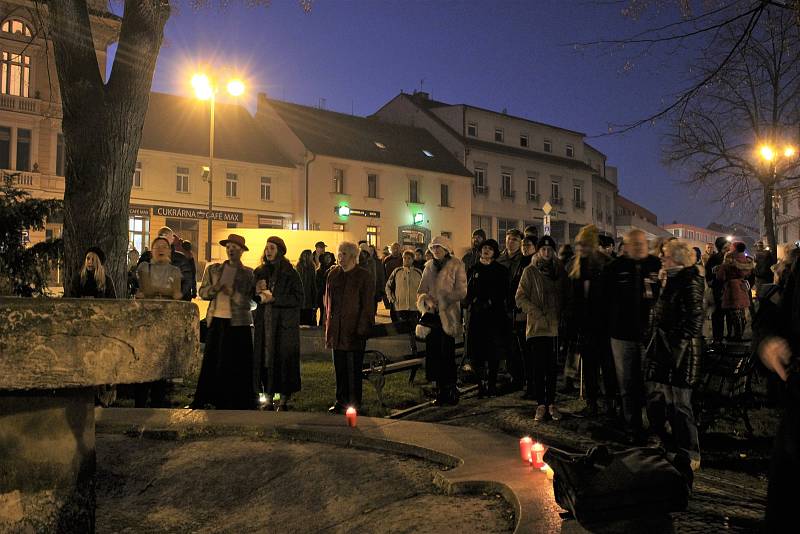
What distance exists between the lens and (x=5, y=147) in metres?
32.3

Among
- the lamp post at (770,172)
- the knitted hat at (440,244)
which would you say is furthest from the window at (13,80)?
the knitted hat at (440,244)

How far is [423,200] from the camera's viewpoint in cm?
4644

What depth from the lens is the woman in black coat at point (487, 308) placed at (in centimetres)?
869

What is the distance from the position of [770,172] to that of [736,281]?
10146 mm

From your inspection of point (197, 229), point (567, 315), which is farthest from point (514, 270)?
point (197, 229)

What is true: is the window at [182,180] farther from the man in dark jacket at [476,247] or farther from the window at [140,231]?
the man in dark jacket at [476,247]

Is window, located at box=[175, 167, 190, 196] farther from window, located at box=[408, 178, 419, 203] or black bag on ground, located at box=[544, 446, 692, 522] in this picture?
black bag on ground, located at box=[544, 446, 692, 522]

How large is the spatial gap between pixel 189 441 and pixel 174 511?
128 cm

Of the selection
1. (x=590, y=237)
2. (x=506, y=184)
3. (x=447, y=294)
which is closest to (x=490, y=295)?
(x=447, y=294)

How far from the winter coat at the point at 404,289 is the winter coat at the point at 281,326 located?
4.26 metres

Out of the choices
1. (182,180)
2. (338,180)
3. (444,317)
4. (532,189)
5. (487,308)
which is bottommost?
(444,317)

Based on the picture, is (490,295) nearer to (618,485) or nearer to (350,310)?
(350,310)

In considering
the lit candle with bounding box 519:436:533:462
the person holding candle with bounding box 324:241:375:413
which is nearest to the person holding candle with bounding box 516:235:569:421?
the person holding candle with bounding box 324:241:375:413

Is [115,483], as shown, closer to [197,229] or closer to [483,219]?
[197,229]
